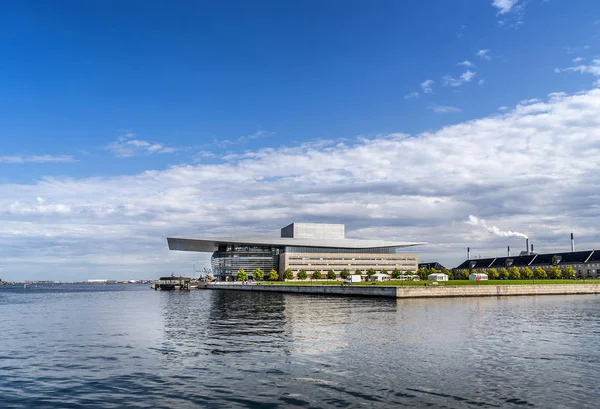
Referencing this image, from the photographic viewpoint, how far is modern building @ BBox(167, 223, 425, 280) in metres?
180

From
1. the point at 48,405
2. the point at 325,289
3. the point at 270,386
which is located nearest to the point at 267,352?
the point at 270,386

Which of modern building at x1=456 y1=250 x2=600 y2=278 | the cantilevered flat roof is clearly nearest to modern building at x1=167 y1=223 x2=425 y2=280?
the cantilevered flat roof

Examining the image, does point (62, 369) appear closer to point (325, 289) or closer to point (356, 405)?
point (356, 405)

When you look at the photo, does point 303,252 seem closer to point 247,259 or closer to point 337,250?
point 337,250

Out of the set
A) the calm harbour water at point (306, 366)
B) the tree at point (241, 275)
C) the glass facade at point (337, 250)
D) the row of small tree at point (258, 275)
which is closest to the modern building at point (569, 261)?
the glass facade at point (337, 250)

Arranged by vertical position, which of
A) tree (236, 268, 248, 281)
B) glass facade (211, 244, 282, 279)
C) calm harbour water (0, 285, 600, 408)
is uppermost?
glass facade (211, 244, 282, 279)

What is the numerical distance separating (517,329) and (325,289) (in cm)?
5652

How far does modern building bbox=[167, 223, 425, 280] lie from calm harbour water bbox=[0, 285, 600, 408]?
147m

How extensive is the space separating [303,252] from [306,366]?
6413 inches

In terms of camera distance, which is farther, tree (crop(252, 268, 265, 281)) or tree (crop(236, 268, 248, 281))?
tree (crop(236, 268, 248, 281))

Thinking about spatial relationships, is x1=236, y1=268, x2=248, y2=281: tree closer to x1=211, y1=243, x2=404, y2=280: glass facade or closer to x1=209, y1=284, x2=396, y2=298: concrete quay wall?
x1=211, y1=243, x2=404, y2=280: glass facade

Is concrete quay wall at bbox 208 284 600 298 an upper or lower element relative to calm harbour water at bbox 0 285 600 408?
lower

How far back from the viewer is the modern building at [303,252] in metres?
180

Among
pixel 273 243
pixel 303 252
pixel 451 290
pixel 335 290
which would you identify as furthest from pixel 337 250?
pixel 451 290
